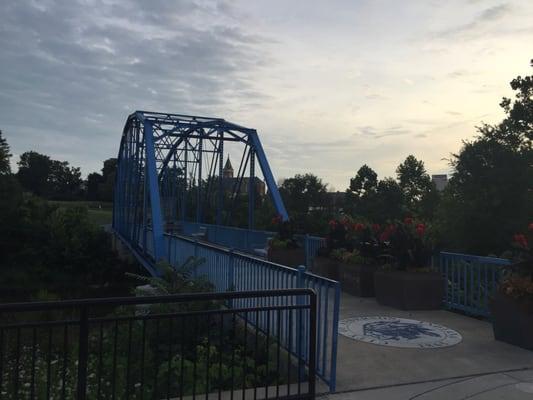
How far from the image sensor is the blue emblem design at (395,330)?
6.20m

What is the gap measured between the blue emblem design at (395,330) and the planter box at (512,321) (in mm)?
744

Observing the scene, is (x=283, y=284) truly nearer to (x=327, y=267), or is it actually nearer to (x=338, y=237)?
(x=327, y=267)

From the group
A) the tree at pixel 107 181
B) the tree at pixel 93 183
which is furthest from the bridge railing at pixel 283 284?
the tree at pixel 93 183

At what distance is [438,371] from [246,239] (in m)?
13.5

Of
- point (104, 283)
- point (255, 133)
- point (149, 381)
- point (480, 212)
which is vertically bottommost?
point (104, 283)

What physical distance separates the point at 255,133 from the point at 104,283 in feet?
60.4

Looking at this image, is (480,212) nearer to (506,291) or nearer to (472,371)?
(506,291)

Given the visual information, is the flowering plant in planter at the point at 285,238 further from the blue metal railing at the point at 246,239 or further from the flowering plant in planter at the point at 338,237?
the flowering plant in planter at the point at 338,237

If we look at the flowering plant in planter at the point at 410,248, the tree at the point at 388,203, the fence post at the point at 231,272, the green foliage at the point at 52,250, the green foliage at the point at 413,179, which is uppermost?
the green foliage at the point at 413,179

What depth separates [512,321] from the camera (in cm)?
578

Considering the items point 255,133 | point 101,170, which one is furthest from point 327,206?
point 101,170

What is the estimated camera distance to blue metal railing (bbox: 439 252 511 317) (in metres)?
7.08

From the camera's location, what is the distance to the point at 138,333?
695 cm

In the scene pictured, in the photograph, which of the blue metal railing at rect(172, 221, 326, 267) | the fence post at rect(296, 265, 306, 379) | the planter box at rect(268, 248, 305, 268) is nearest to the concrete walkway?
the fence post at rect(296, 265, 306, 379)
